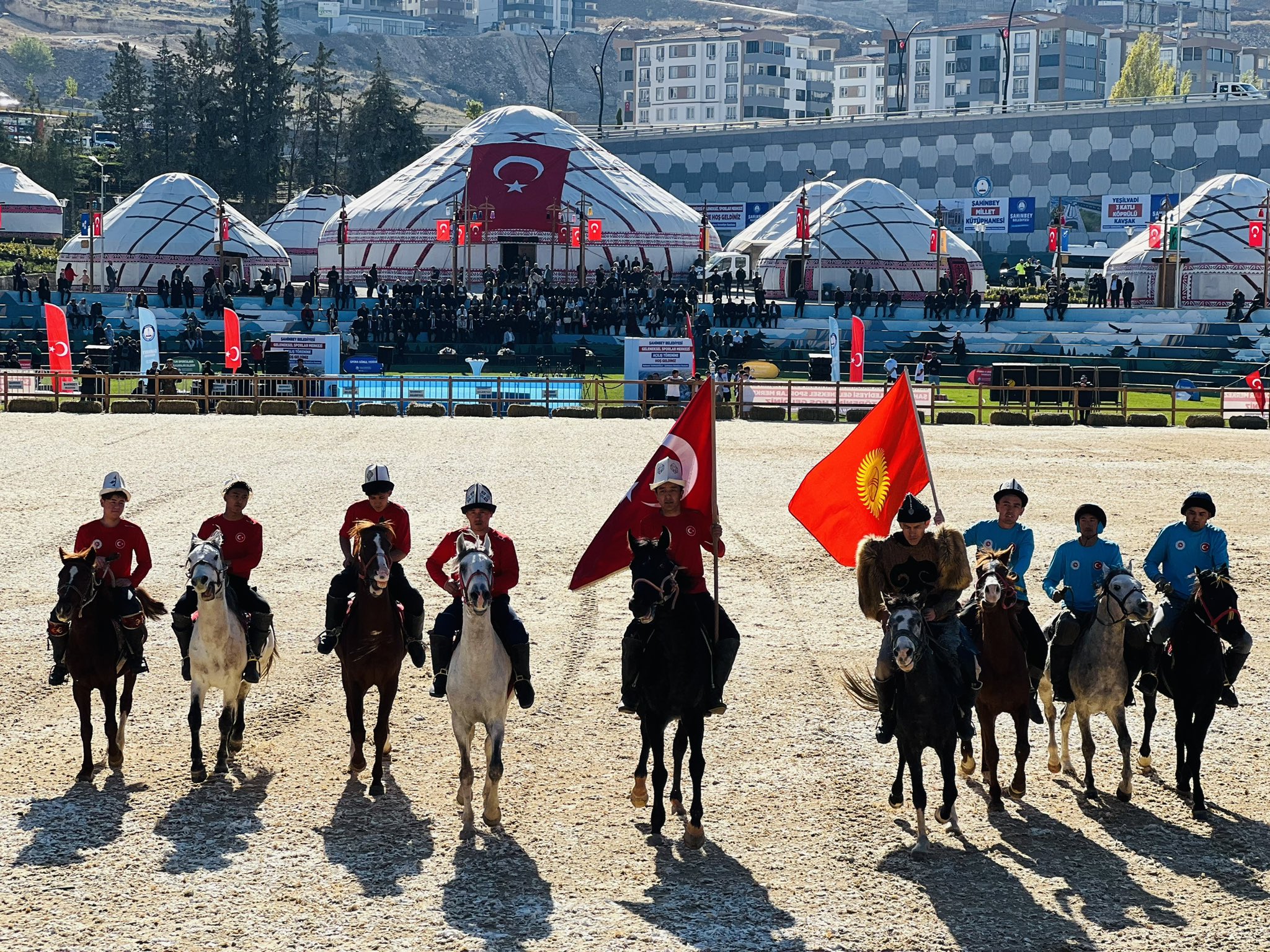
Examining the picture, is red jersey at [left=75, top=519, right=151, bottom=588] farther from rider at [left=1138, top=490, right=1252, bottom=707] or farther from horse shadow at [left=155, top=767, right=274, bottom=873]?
rider at [left=1138, top=490, right=1252, bottom=707]

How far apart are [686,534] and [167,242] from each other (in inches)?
2397

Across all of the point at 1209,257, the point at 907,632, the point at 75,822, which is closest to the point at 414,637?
the point at 75,822

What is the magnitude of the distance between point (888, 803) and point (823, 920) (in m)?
1.77

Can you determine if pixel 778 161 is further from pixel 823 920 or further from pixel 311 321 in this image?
pixel 823 920

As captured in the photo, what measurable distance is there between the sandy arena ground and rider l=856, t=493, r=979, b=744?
0.82 m

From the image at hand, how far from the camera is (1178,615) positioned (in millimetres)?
9570

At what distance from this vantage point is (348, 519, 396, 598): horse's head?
29.9ft

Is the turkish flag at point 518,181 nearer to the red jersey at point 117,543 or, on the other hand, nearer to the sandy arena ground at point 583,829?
the sandy arena ground at point 583,829

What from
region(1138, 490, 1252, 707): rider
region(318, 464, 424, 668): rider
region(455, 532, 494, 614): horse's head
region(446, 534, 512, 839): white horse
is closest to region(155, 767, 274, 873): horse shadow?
region(318, 464, 424, 668): rider

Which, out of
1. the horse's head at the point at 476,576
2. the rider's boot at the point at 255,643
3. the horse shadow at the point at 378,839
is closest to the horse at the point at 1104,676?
the horse's head at the point at 476,576

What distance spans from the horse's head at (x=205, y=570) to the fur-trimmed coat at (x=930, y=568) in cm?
370

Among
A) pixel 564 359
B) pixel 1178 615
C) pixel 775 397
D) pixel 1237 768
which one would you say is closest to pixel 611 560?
pixel 1178 615

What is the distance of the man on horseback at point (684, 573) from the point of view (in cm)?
879

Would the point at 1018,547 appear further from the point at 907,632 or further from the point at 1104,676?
the point at 907,632
